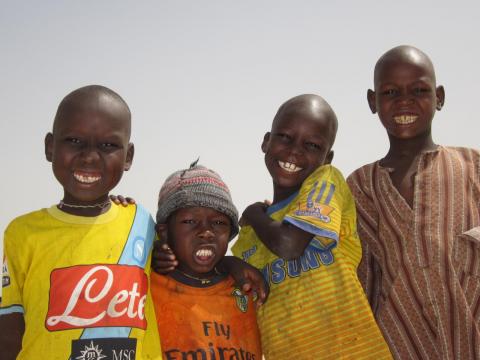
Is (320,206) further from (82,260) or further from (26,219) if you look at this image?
(26,219)

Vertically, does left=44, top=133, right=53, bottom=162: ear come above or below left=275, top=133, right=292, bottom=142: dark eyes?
below

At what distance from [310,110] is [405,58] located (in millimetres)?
708

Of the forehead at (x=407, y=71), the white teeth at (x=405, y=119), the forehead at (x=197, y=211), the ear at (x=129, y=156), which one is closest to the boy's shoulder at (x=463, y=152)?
the white teeth at (x=405, y=119)

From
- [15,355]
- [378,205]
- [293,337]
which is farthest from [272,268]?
Result: [15,355]

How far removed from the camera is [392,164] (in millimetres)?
3146

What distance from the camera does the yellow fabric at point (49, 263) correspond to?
2.11 metres

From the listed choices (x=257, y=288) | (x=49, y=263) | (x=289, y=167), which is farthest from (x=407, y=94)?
(x=49, y=263)

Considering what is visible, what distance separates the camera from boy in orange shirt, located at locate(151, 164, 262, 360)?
7.87ft

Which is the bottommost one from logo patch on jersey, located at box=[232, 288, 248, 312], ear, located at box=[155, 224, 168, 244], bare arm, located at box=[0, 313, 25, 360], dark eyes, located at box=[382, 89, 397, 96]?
bare arm, located at box=[0, 313, 25, 360]

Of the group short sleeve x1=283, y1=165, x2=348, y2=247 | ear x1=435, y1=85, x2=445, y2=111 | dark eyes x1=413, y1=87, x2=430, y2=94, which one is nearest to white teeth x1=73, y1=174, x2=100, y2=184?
short sleeve x1=283, y1=165, x2=348, y2=247

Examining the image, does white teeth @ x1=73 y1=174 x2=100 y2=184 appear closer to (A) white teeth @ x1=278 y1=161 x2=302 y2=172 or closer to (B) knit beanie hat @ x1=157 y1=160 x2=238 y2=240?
(B) knit beanie hat @ x1=157 y1=160 x2=238 y2=240

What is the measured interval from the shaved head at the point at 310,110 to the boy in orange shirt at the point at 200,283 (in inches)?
23.0

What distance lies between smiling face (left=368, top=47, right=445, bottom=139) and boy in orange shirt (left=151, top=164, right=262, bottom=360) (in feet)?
3.70

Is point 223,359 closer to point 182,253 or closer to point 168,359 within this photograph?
point 168,359
